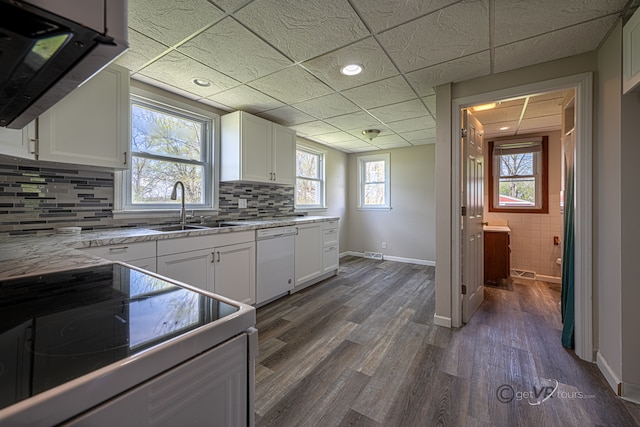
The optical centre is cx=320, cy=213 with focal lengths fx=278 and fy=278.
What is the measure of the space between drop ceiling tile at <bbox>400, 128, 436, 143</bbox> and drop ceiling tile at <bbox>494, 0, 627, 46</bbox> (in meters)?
2.30

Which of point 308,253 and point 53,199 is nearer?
point 53,199

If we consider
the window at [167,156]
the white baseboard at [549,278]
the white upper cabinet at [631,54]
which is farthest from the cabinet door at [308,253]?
the white baseboard at [549,278]

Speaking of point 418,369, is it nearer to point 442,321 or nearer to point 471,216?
point 442,321

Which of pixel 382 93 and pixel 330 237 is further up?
pixel 382 93

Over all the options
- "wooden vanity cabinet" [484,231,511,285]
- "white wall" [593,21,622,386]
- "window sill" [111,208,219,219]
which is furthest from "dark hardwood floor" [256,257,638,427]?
"window sill" [111,208,219,219]

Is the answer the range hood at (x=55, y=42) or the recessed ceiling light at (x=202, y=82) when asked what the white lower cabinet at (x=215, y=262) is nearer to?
the recessed ceiling light at (x=202, y=82)

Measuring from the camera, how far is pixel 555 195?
3953mm

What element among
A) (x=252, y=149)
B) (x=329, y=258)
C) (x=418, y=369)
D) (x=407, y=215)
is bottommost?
(x=418, y=369)

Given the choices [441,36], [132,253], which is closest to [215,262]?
[132,253]

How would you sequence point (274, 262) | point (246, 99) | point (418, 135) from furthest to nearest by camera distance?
point (418, 135) < point (274, 262) < point (246, 99)

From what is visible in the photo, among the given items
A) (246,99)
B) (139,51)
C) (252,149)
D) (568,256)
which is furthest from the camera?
(252,149)

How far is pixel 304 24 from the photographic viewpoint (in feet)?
5.67

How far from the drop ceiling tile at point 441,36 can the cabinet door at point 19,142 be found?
2.29 m

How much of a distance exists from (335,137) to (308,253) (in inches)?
78.8
